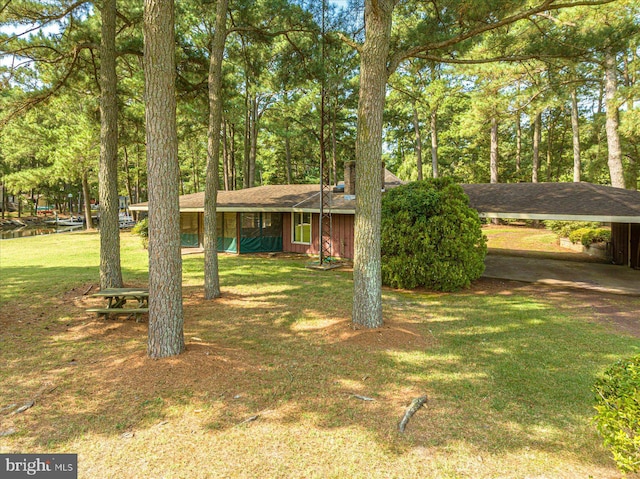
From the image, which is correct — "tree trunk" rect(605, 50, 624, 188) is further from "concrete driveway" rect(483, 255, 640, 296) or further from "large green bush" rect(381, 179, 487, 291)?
"large green bush" rect(381, 179, 487, 291)

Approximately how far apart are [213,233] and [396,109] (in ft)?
68.7

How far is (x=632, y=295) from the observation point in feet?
28.6

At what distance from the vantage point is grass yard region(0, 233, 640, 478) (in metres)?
2.98

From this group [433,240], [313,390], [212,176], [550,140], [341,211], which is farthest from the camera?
[550,140]

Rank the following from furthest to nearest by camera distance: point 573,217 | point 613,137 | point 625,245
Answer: point 613,137, point 625,245, point 573,217

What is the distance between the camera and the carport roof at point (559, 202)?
352 inches

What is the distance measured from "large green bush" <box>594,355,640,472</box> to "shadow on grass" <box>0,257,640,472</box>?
26.7 inches

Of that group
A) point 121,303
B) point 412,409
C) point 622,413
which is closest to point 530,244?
point 412,409

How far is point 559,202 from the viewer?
10297mm

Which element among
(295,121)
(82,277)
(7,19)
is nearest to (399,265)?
(82,277)

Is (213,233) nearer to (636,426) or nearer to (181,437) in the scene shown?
(181,437)

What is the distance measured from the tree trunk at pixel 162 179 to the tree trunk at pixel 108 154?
3.95 m

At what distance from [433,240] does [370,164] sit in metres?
4.29

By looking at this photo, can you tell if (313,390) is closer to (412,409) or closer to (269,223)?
(412,409)
